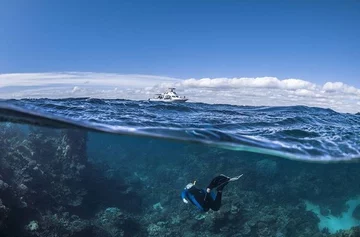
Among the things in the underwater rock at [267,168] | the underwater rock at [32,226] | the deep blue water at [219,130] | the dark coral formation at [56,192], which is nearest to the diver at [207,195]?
the deep blue water at [219,130]

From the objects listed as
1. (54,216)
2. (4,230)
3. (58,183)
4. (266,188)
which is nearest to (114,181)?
(58,183)

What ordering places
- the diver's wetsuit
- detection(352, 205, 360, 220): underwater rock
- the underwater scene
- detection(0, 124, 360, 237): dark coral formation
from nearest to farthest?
the diver's wetsuit < the underwater scene < detection(0, 124, 360, 237): dark coral formation < detection(352, 205, 360, 220): underwater rock

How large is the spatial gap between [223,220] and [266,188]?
6.78 metres

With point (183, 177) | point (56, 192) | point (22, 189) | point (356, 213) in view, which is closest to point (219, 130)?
point (56, 192)

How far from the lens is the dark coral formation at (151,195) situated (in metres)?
14.3

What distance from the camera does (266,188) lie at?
20.8 m

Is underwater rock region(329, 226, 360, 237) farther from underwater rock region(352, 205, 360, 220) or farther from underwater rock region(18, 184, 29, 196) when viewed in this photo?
underwater rock region(18, 184, 29, 196)

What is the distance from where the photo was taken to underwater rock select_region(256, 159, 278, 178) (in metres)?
22.7

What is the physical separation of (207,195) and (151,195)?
14564mm

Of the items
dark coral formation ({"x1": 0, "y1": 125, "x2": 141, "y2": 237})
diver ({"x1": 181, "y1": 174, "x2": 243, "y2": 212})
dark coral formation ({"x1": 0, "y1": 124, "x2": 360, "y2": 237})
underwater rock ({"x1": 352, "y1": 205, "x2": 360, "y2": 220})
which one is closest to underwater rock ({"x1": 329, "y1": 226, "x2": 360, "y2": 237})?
dark coral formation ({"x1": 0, "y1": 124, "x2": 360, "y2": 237})

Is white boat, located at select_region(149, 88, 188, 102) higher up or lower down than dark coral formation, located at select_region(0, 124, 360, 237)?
higher up

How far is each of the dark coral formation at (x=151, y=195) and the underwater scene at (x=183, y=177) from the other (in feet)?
0.25

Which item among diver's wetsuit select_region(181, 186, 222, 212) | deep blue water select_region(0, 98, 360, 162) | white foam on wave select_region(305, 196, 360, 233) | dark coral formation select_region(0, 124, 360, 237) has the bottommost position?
white foam on wave select_region(305, 196, 360, 233)

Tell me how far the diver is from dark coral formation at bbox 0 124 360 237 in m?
6.75
